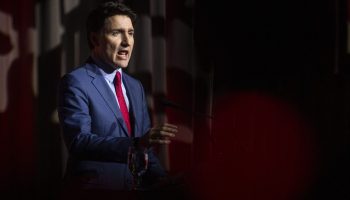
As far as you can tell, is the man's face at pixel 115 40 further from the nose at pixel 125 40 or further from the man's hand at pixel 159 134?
the man's hand at pixel 159 134

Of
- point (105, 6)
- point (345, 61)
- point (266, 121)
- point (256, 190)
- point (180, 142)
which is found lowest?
point (180, 142)

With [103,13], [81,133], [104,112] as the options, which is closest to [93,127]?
[104,112]

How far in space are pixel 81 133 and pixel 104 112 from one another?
22 centimetres

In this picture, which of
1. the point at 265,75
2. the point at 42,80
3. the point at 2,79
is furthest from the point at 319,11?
the point at 2,79

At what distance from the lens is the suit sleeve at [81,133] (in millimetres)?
1795

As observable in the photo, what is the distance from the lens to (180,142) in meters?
3.11

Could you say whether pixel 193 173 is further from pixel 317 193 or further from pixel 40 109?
pixel 40 109

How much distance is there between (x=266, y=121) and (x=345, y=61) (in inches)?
40.4

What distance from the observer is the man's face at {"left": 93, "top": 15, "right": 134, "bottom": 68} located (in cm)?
223

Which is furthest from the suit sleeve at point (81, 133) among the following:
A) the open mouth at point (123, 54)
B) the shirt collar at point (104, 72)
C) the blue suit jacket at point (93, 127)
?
the open mouth at point (123, 54)

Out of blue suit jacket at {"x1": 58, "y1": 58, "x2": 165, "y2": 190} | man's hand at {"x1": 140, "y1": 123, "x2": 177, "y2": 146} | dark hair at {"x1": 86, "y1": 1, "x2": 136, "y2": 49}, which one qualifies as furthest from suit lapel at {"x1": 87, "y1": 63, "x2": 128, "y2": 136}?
man's hand at {"x1": 140, "y1": 123, "x2": 177, "y2": 146}

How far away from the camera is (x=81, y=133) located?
6.12ft

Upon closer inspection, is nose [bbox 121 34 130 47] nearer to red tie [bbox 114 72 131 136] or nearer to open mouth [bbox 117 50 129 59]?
open mouth [bbox 117 50 129 59]

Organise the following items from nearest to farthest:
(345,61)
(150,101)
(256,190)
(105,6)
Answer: (256,190)
(105,6)
(345,61)
(150,101)
